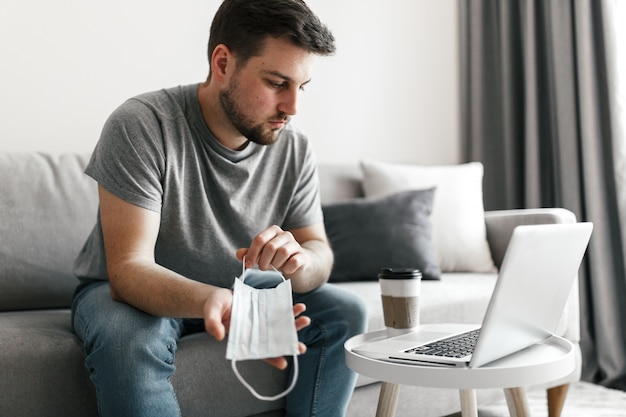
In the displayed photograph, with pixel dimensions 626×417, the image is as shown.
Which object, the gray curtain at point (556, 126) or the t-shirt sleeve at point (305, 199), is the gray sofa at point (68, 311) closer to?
the t-shirt sleeve at point (305, 199)

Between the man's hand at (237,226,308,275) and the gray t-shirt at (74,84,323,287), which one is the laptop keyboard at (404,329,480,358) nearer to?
the man's hand at (237,226,308,275)

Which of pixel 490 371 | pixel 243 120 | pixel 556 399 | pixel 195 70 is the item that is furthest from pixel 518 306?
pixel 195 70

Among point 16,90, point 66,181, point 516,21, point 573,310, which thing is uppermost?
point 516,21

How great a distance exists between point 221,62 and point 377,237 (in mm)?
933

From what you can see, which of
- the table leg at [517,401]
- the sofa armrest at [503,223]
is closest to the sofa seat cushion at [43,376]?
the table leg at [517,401]

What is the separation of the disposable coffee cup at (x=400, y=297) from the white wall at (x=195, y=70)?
1.29 m

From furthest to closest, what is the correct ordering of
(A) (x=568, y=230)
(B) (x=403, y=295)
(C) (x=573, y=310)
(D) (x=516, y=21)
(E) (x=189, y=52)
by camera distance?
(D) (x=516, y=21)
(E) (x=189, y=52)
(C) (x=573, y=310)
(B) (x=403, y=295)
(A) (x=568, y=230)

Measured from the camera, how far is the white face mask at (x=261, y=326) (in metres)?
1.00

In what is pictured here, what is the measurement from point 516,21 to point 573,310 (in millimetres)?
1442

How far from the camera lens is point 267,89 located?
1532 mm

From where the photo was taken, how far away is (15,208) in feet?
5.94

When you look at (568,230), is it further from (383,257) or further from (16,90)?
(16,90)

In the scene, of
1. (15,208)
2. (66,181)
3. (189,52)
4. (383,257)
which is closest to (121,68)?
(189,52)

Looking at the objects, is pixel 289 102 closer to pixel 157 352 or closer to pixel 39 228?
pixel 157 352
